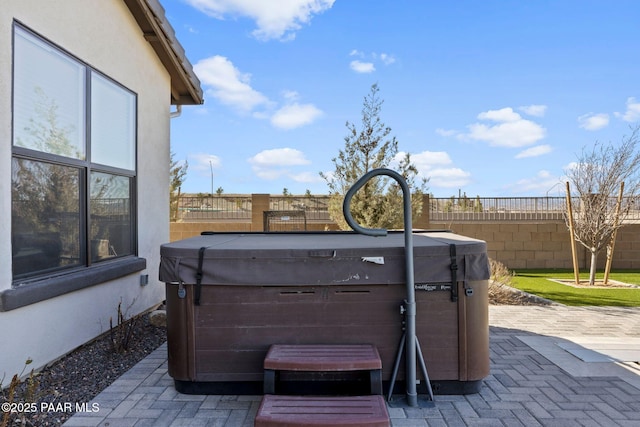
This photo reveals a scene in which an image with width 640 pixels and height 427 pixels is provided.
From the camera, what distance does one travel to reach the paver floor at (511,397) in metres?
2.27

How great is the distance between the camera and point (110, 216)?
13.8 feet

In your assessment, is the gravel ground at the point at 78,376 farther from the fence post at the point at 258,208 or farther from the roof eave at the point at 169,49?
the fence post at the point at 258,208

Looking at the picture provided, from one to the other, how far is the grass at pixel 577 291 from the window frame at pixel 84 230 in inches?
251

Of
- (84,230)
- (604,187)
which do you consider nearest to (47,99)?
(84,230)

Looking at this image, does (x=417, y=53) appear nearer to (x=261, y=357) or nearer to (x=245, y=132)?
(x=245, y=132)

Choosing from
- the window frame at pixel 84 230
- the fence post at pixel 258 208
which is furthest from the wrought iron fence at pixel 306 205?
the window frame at pixel 84 230

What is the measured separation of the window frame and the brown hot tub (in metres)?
1.15

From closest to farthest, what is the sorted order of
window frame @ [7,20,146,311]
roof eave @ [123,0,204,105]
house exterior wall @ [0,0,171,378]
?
house exterior wall @ [0,0,171,378] → window frame @ [7,20,146,311] → roof eave @ [123,0,204,105]

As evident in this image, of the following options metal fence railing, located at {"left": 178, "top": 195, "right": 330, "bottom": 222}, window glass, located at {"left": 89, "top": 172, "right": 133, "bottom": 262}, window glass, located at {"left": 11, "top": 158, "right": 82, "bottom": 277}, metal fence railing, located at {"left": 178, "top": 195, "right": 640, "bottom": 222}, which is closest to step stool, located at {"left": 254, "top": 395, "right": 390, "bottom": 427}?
window glass, located at {"left": 11, "top": 158, "right": 82, "bottom": 277}

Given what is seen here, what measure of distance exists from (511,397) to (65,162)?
4.05 m

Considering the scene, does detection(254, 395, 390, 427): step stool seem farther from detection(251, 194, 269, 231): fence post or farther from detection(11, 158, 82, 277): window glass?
detection(251, 194, 269, 231): fence post

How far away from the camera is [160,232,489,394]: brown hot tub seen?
8.07ft

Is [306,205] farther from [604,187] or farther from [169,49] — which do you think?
[604,187]

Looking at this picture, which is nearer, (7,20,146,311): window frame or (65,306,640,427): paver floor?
(65,306,640,427): paver floor
